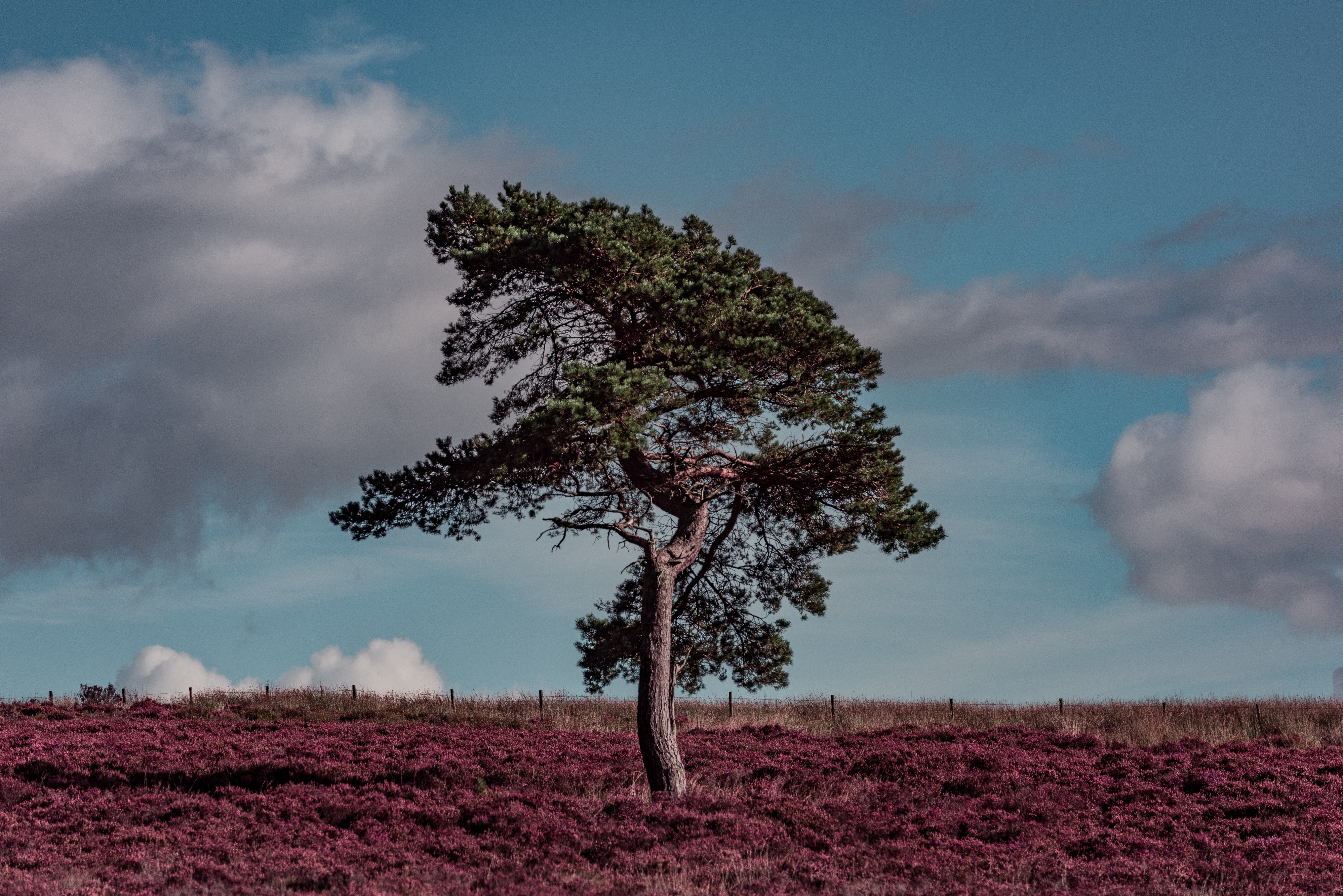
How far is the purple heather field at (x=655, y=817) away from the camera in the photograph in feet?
45.0

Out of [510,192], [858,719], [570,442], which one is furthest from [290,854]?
[858,719]

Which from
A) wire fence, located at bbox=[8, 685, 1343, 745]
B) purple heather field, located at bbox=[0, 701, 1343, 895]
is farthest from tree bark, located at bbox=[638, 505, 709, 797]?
wire fence, located at bbox=[8, 685, 1343, 745]

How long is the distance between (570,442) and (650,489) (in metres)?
2.15

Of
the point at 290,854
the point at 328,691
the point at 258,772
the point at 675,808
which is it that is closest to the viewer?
the point at 290,854

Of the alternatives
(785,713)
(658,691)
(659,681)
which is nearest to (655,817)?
(658,691)

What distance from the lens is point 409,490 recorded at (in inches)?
742

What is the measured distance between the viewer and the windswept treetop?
16578mm

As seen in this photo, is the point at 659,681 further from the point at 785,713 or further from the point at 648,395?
the point at 785,713

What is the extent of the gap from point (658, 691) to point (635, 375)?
5.64m

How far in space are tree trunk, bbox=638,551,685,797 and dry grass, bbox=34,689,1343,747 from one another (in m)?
11.5

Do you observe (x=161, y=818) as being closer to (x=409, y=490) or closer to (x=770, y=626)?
(x=409, y=490)

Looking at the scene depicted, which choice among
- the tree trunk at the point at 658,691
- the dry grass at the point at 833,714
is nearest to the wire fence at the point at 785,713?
the dry grass at the point at 833,714

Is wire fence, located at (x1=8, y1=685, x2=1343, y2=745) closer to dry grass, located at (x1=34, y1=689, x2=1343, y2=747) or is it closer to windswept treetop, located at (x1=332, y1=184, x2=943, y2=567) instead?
dry grass, located at (x1=34, y1=689, x2=1343, y2=747)

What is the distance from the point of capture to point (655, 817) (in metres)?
16.6
